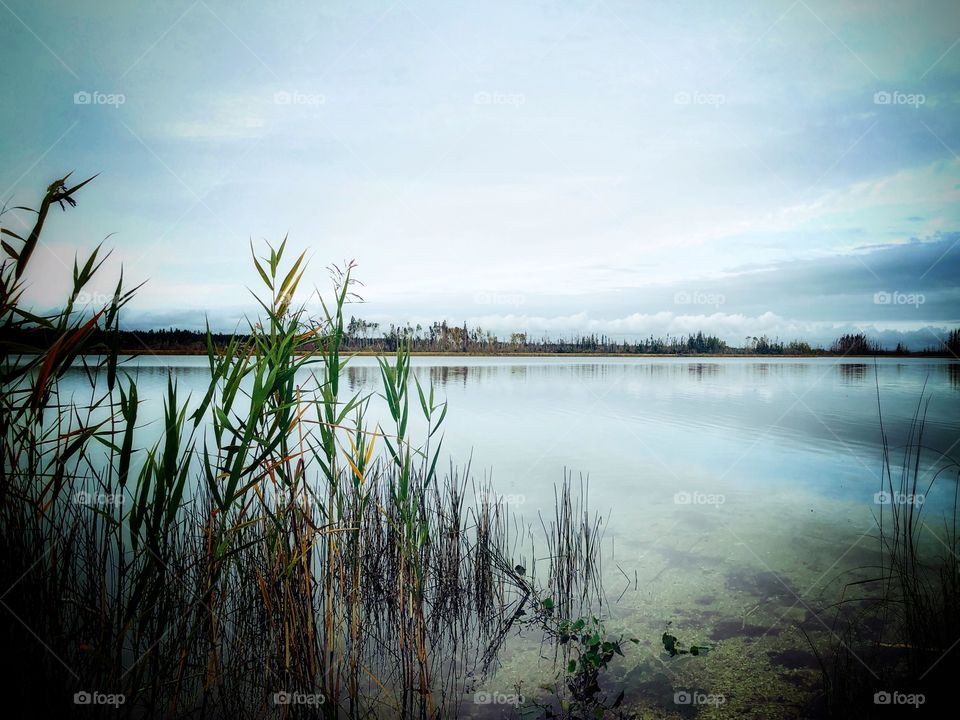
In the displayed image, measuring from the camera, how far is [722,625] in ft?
13.0

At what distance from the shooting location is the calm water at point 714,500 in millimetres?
3586

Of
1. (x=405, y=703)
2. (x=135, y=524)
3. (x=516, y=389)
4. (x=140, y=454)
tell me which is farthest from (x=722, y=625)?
(x=516, y=389)

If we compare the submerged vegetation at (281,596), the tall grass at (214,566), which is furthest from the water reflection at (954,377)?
the tall grass at (214,566)

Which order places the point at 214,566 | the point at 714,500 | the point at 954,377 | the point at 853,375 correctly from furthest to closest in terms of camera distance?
the point at 853,375 → the point at 954,377 → the point at 714,500 → the point at 214,566

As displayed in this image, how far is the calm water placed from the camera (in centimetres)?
359

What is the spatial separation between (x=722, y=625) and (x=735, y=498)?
13.8 feet

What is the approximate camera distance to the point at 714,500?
Result: 7.53m

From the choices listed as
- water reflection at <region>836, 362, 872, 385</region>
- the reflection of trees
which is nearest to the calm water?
water reflection at <region>836, 362, 872, 385</region>

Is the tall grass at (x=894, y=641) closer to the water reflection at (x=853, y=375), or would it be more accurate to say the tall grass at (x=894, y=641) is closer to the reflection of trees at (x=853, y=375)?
the water reflection at (x=853, y=375)

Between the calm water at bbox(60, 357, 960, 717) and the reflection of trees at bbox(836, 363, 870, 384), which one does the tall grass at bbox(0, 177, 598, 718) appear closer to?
the calm water at bbox(60, 357, 960, 717)

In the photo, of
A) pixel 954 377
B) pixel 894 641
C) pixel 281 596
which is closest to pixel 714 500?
pixel 894 641

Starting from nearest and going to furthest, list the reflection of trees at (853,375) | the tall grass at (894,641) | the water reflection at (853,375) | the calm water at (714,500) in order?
the tall grass at (894,641), the calm water at (714,500), the water reflection at (853,375), the reflection of trees at (853,375)

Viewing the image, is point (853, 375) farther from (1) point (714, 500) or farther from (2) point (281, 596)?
(2) point (281, 596)

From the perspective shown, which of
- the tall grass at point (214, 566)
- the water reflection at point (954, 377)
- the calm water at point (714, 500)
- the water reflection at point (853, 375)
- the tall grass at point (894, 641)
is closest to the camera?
the tall grass at point (214, 566)
